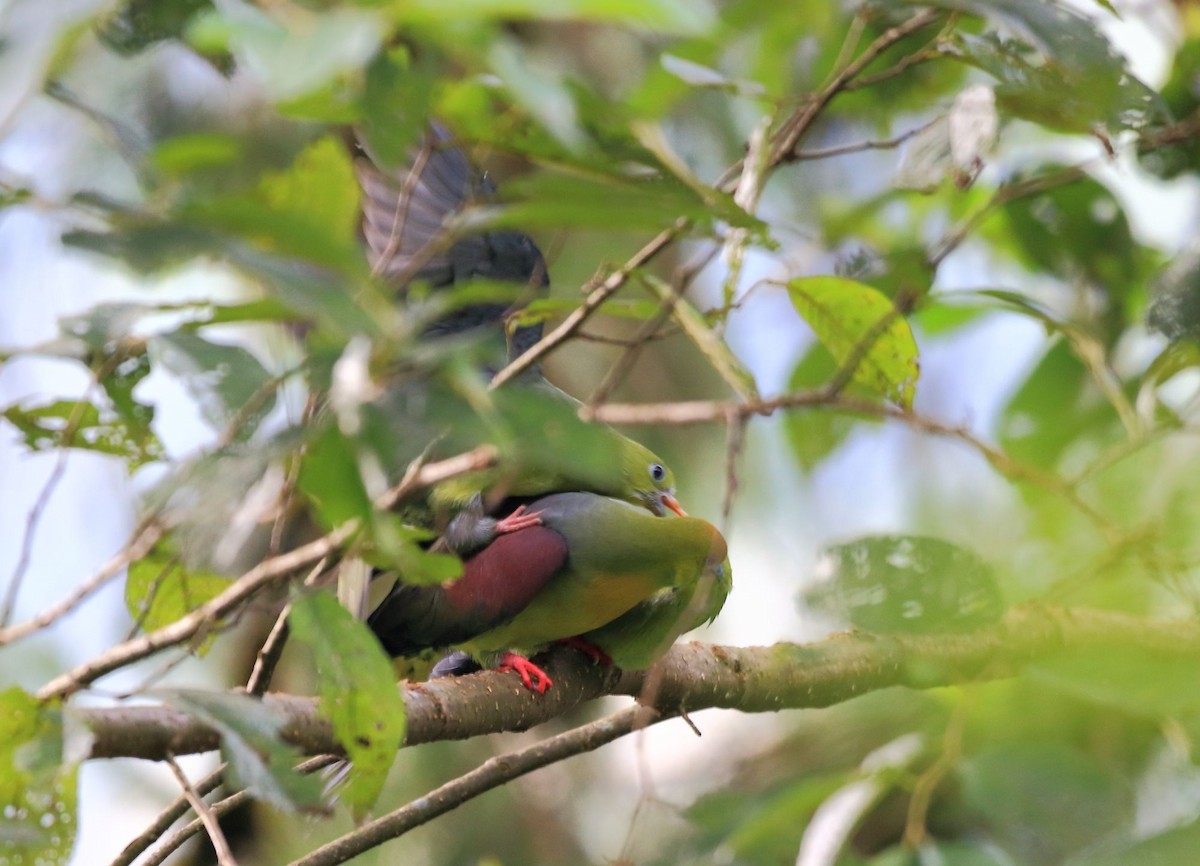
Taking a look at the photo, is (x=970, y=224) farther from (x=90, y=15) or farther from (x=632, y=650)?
(x=90, y=15)

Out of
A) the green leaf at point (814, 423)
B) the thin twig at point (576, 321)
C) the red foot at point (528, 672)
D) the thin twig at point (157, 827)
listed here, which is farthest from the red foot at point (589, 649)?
the thin twig at point (576, 321)

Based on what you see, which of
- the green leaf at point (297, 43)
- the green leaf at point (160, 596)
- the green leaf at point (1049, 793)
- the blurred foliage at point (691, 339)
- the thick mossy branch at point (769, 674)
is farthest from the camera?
the green leaf at point (1049, 793)

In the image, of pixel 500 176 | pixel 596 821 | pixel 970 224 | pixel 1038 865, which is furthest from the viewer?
pixel 596 821

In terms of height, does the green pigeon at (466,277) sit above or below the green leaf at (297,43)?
below

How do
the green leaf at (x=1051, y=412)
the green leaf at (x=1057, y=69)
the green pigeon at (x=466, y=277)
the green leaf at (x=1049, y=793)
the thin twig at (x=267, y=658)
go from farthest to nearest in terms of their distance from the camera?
the green leaf at (x=1051, y=412), the green pigeon at (x=466, y=277), the green leaf at (x=1049, y=793), the thin twig at (x=267, y=658), the green leaf at (x=1057, y=69)

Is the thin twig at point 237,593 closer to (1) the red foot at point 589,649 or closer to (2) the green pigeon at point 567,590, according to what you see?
(2) the green pigeon at point 567,590

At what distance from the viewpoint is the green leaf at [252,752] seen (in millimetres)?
961

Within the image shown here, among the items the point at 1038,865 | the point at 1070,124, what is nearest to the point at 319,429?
the point at 1070,124

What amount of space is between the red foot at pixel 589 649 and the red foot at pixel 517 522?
0.84 feet

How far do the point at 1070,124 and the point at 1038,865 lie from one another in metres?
1.35

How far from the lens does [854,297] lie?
151cm

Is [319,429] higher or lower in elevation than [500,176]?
higher

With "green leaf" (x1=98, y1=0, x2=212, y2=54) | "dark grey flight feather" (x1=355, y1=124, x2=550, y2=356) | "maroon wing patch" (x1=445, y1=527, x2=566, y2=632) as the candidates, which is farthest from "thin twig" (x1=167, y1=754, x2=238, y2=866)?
"dark grey flight feather" (x1=355, y1=124, x2=550, y2=356)

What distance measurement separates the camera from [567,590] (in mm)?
2086
